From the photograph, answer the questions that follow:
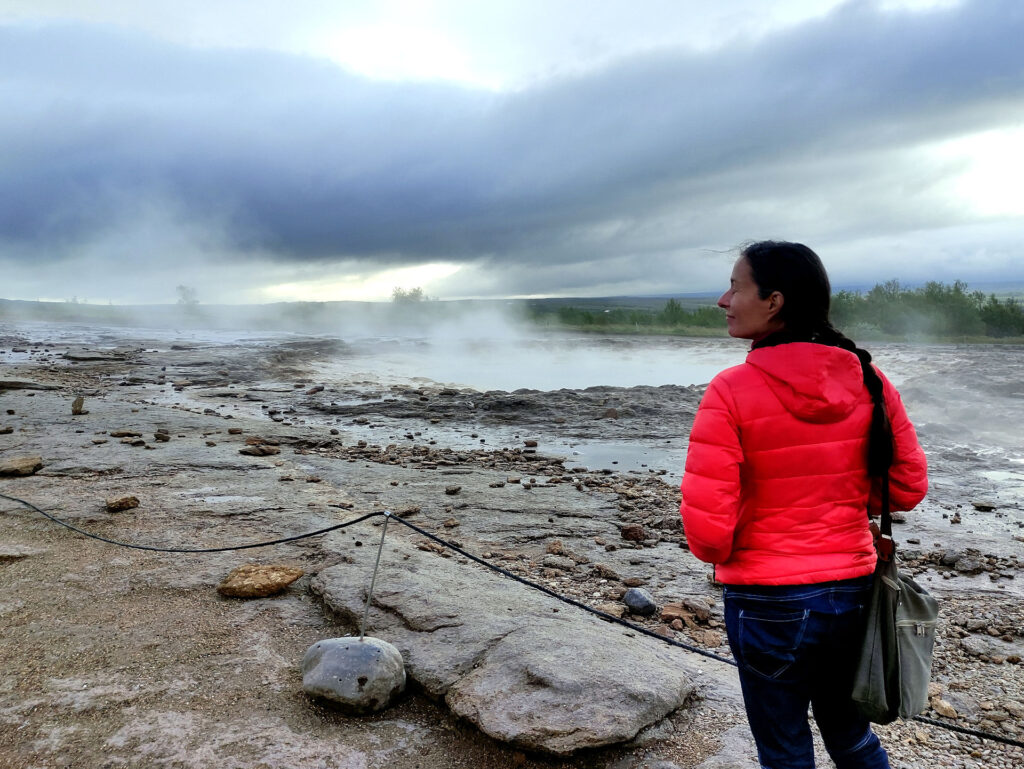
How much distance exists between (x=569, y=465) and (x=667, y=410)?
3.80 m

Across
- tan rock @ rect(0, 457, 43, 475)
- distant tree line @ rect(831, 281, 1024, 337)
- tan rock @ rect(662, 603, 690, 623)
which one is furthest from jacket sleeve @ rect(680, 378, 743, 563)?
distant tree line @ rect(831, 281, 1024, 337)

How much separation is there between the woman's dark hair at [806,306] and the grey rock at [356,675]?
6.58ft

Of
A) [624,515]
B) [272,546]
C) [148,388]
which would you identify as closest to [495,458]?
[624,515]

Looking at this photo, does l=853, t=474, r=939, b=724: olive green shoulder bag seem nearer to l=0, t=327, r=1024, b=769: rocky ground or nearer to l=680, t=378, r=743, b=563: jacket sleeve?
l=680, t=378, r=743, b=563: jacket sleeve

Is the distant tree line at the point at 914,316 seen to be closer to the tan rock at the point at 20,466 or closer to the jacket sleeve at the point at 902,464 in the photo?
the tan rock at the point at 20,466

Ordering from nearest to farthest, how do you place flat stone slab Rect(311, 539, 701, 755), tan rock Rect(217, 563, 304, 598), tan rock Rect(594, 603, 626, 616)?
flat stone slab Rect(311, 539, 701, 755) → tan rock Rect(217, 563, 304, 598) → tan rock Rect(594, 603, 626, 616)

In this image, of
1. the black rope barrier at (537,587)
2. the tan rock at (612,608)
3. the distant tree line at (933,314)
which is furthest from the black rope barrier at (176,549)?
the distant tree line at (933,314)

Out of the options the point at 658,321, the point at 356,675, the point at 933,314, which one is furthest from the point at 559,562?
the point at 658,321

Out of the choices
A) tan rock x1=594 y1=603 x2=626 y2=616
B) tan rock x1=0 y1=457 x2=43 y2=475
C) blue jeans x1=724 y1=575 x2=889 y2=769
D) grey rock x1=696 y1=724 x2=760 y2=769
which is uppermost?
blue jeans x1=724 y1=575 x2=889 y2=769

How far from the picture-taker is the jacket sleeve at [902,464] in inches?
71.2

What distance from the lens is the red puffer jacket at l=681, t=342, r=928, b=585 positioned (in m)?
1.67

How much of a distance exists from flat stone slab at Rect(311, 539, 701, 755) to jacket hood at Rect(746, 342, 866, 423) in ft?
5.05

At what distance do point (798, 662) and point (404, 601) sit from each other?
237 cm

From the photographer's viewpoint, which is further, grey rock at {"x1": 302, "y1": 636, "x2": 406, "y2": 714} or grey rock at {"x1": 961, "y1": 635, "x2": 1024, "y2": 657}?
grey rock at {"x1": 961, "y1": 635, "x2": 1024, "y2": 657}
